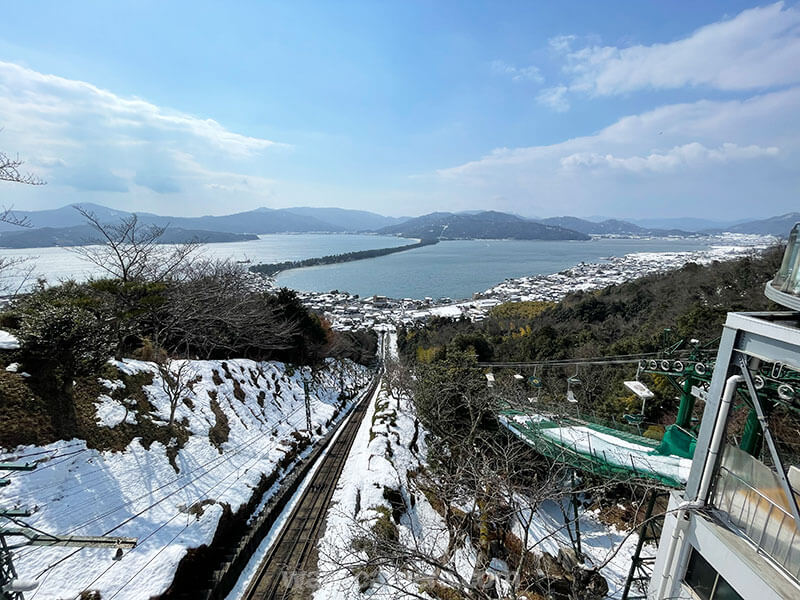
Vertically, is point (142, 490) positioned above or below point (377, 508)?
above

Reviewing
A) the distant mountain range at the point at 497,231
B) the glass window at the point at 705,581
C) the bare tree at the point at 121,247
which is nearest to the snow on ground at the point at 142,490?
the bare tree at the point at 121,247

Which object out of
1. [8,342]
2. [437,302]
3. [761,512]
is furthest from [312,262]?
[761,512]

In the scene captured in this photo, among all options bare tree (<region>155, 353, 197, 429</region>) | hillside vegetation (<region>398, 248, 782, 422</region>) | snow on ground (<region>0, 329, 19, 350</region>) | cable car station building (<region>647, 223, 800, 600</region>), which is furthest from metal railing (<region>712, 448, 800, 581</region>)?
snow on ground (<region>0, 329, 19, 350</region>)

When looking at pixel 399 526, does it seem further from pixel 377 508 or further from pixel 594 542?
pixel 594 542

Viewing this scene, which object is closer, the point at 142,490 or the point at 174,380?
the point at 142,490

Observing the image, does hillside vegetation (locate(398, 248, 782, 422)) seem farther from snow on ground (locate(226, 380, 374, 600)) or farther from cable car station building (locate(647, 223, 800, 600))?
snow on ground (locate(226, 380, 374, 600))

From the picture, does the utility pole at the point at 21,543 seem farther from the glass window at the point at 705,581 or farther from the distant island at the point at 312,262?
the distant island at the point at 312,262

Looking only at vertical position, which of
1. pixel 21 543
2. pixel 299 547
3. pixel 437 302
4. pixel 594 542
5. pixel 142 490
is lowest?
pixel 437 302

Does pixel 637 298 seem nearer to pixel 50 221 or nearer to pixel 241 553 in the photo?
pixel 241 553
